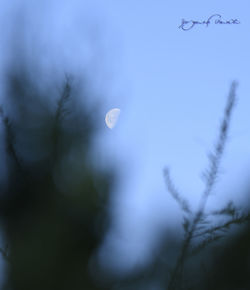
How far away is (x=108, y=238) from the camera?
1.17ft

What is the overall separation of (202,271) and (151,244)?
5cm

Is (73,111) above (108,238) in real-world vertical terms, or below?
above

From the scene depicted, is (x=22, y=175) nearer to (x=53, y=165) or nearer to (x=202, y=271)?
(x=53, y=165)

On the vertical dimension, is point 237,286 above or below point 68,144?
below

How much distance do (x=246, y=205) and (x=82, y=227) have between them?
15cm

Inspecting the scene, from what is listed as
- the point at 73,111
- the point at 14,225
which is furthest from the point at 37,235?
the point at 73,111

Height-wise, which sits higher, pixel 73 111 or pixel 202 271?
pixel 73 111

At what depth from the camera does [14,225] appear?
0.34 metres

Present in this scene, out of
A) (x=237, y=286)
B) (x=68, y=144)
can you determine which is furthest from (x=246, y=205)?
(x=68, y=144)

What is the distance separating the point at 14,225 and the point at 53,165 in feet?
0.21

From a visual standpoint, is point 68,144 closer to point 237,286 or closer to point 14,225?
point 14,225

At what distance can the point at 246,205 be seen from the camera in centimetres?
35

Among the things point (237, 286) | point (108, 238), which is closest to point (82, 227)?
point (108, 238)

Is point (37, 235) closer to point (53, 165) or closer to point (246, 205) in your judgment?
point (53, 165)
